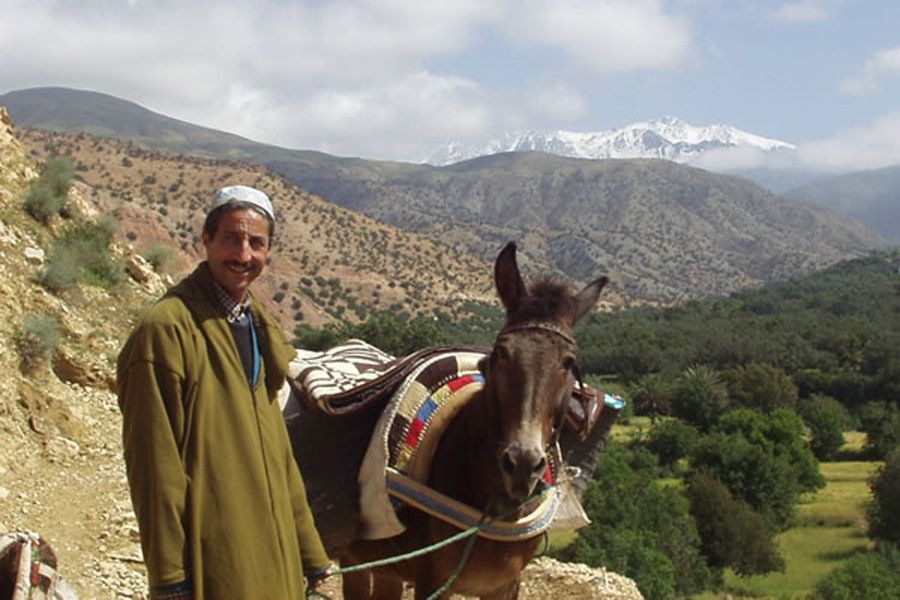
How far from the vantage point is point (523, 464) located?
2.91m

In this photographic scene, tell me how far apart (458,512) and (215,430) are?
1.60 meters

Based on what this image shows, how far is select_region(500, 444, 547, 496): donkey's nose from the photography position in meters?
2.91

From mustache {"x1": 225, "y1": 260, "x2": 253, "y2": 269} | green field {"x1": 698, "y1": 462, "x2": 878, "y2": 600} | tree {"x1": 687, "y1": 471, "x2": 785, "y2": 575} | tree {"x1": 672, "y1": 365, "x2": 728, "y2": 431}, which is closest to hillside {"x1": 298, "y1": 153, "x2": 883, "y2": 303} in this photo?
tree {"x1": 672, "y1": 365, "x2": 728, "y2": 431}

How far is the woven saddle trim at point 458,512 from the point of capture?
3555mm

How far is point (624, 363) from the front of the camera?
235 feet

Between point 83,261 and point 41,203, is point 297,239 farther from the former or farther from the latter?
point 83,261

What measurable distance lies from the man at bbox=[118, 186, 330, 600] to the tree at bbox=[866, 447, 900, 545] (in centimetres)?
3672

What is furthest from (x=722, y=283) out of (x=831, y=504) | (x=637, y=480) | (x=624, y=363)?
(x=637, y=480)

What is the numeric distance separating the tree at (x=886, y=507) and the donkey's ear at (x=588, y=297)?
35249 mm

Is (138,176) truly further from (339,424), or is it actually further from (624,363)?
(339,424)

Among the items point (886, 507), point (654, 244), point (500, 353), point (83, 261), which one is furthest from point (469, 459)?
point (654, 244)

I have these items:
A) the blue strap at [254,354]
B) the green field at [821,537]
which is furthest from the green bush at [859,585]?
the blue strap at [254,354]

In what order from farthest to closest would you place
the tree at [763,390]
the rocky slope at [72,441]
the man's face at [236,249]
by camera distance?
the tree at [763,390], the rocky slope at [72,441], the man's face at [236,249]

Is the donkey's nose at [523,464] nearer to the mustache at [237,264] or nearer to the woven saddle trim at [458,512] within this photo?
the woven saddle trim at [458,512]
